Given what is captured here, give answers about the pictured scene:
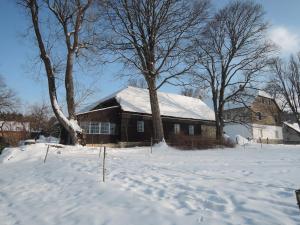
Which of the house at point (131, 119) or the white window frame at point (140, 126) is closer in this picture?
the house at point (131, 119)

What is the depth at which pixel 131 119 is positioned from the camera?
29.6 meters

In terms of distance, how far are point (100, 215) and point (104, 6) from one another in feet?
60.9

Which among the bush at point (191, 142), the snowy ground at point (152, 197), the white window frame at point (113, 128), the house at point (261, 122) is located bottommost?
the snowy ground at point (152, 197)

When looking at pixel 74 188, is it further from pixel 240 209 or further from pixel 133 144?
pixel 133 144

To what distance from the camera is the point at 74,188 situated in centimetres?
832

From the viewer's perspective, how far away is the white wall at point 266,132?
45.4 metres

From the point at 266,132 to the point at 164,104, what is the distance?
2176cm

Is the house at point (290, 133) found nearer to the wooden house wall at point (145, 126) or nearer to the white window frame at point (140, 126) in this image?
the wooden house wall at point (145, 126)

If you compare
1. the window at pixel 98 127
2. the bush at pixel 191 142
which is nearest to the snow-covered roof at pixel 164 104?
the window at pixel 98 127

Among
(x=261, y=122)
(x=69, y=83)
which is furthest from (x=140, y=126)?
(x=261, y=122)

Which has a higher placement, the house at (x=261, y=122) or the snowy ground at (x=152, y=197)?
the house at (x=261, y=122)

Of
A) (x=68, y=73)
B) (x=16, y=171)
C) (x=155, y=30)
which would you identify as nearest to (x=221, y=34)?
(x=155, y=30)

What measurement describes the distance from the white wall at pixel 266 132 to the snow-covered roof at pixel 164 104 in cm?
1009

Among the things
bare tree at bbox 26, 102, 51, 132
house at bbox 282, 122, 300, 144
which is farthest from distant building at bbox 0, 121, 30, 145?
house at bbox 282, 122, 300, 144
